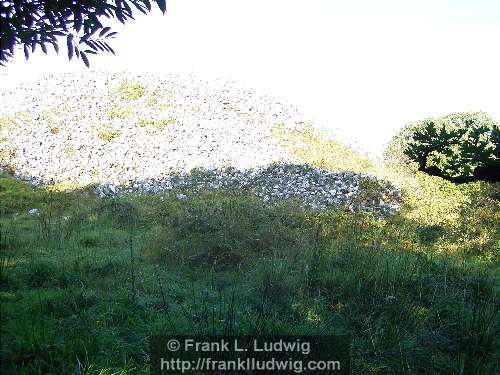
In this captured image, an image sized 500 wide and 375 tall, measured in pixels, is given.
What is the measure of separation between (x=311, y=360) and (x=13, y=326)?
277 centimetres

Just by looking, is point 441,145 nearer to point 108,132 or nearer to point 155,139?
point 155,139

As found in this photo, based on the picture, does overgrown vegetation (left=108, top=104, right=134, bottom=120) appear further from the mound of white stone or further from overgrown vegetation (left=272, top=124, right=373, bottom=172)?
overgrown vegetation (left=272, top=124, right=373, bottom=172)

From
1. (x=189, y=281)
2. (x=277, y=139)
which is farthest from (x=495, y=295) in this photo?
(x=277, y=139)

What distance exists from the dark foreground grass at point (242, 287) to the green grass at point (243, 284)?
0.02 m

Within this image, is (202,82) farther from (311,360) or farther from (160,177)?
(311,360)

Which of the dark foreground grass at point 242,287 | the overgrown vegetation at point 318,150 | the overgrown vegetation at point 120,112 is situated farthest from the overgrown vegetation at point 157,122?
the dark foreground grass at point 242,287

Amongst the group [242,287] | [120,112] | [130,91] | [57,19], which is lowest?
[242,287]

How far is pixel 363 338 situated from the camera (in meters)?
4.76

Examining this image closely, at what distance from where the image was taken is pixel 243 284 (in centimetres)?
598

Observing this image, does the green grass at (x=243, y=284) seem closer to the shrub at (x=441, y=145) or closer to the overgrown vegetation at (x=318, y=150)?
the shrub at (x=441, y=145)

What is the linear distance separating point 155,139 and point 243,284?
12089 mm

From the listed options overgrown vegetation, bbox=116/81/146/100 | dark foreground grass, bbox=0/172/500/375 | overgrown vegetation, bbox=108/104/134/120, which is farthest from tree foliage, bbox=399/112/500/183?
overgrown vegetation, bbox=116/81/146/100

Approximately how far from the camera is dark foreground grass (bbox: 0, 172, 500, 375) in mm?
4117

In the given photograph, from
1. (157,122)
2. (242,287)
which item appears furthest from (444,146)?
(157,122)
